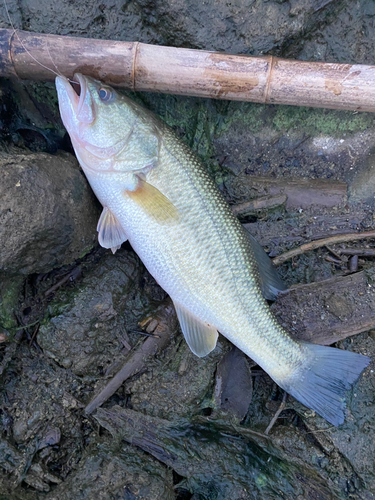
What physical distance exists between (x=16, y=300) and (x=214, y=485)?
8.21 feet

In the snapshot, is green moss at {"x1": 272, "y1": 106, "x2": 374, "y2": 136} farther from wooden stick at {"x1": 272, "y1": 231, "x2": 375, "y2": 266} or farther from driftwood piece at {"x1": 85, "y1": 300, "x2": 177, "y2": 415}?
driftwood piece at {"x1": 85, "y1": 300, "x2": 177, "y2": 415}

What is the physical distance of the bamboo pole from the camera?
2.97m

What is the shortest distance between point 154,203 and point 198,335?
129cm

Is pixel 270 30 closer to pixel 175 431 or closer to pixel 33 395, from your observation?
pixel 175 431

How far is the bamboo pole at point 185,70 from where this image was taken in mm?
2971

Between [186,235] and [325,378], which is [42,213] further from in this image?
[325,378]

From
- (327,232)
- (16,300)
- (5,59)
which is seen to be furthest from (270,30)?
(16,300)

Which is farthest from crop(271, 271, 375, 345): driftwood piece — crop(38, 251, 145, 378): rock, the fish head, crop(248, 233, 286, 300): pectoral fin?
the fish head

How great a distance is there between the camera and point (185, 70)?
3.03m

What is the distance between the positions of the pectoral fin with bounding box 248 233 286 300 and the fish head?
4.15ft

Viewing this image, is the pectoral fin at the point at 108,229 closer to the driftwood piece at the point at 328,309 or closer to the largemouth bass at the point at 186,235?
the largemouth bass at the point at 186,235

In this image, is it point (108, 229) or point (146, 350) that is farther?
point (146, 350)

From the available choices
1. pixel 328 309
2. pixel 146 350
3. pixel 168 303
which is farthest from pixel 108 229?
pixel 328 309

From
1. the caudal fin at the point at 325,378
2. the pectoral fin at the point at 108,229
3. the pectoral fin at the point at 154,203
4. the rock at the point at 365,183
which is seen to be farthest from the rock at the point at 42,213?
the rock at the point at 365,183
